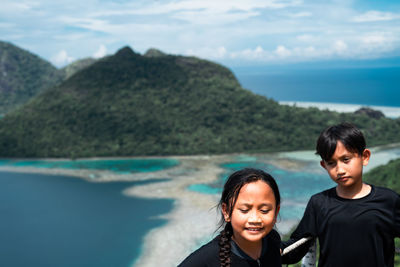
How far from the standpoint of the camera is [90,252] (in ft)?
69.1

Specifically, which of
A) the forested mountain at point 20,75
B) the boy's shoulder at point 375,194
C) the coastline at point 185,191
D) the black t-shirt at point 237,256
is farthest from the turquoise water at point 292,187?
the forested mountain at point 20,75

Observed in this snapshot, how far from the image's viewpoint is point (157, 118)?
48.2 metres

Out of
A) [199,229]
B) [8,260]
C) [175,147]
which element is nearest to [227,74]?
[175,147]

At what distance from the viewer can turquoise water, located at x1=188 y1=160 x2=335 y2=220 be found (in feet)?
83.1

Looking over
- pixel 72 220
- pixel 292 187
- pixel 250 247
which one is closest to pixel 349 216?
pixel 250 247

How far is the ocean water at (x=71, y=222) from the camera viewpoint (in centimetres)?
2069

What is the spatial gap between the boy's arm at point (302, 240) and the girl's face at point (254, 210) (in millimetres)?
537

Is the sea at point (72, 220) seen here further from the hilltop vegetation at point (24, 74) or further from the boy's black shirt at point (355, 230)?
the hilltop vegetation at point (24, 74)

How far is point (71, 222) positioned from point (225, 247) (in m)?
25.6

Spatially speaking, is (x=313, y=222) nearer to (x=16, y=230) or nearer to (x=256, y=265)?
(x=256, y=265)

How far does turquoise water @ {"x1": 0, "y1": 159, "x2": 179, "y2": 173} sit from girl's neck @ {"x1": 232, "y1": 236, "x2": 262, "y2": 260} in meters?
34.6

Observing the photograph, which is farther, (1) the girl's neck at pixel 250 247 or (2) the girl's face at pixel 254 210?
(1) the girl's neck at pixel 250 247

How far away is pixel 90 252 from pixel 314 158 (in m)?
25.2

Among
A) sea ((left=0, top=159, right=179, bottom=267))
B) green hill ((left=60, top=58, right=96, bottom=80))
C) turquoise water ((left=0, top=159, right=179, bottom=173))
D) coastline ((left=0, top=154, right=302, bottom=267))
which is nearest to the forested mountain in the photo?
green hill ((left=60, top=58, right=96, bottom=80))
